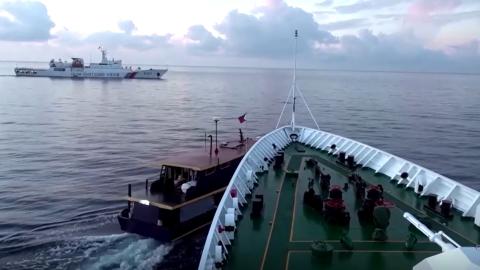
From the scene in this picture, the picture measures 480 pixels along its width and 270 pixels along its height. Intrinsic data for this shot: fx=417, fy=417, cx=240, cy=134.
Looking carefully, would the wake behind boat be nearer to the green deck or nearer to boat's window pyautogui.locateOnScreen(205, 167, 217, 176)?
the green deck

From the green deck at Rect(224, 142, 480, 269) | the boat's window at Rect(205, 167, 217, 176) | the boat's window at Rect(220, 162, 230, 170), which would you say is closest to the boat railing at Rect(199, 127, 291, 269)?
the green deck at Rect(224, 142, 480, 269)

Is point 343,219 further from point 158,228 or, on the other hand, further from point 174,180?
point 174,180

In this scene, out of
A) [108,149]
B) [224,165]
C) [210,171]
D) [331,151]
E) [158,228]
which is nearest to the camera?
[158,228]

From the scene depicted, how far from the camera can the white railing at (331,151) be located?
12.6 metres

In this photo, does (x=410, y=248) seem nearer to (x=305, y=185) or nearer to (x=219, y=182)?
(x=305, y=185)

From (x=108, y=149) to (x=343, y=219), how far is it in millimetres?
33759

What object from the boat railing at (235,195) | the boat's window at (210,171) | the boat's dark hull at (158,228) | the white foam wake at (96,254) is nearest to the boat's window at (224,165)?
the boat's window at (210,171)

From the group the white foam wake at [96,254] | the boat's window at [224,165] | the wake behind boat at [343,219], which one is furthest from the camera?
the boat's window at [224,165]

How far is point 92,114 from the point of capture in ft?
230

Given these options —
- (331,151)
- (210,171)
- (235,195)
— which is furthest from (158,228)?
(331,151)

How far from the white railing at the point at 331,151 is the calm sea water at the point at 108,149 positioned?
5818 mm

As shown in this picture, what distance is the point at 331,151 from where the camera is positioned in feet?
83.6

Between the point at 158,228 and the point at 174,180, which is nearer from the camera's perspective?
the point at 158,228

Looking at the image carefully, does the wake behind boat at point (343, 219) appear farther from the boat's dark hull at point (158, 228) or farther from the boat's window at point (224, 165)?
the boat's dark hull at point (158, 228)
